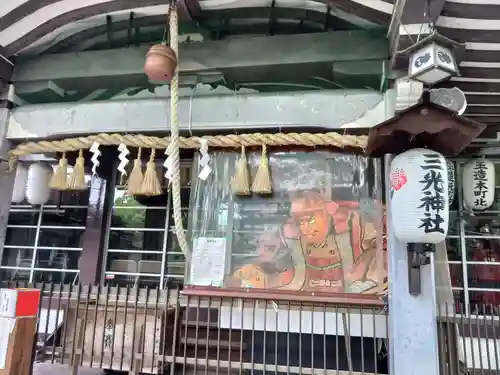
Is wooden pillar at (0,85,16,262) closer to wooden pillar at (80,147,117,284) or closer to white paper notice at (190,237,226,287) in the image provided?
wooden pillar at (80,147,117,284)

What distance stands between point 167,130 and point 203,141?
470mm

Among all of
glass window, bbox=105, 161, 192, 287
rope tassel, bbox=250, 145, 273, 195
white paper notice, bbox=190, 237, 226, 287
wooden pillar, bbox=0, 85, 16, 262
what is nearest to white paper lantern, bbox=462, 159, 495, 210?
rope tassel, bbox=250, 145, 273, 195

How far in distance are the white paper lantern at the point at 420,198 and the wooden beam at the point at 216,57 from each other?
142 centimetres

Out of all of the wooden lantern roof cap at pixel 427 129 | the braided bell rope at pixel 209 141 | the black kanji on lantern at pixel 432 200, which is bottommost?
the black kanji on lantern at pixel 432 200

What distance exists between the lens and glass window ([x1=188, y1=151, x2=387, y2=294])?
4.42m

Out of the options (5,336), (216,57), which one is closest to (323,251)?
(216,57)

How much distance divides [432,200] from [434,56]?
3.92 ft

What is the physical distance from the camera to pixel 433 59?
3412mm

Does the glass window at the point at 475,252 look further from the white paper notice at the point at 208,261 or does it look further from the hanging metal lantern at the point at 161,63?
the hanging metal lantern at the point at 161,63

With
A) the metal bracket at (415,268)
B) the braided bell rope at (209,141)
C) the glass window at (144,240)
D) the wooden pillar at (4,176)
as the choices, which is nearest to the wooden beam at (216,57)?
the wooden pillar at (4,176)

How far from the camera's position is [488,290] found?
6.25m

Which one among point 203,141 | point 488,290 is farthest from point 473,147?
point 203,141

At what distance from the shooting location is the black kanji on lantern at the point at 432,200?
3.41 metres

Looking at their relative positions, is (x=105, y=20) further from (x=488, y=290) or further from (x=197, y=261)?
(x=488, y=290)
